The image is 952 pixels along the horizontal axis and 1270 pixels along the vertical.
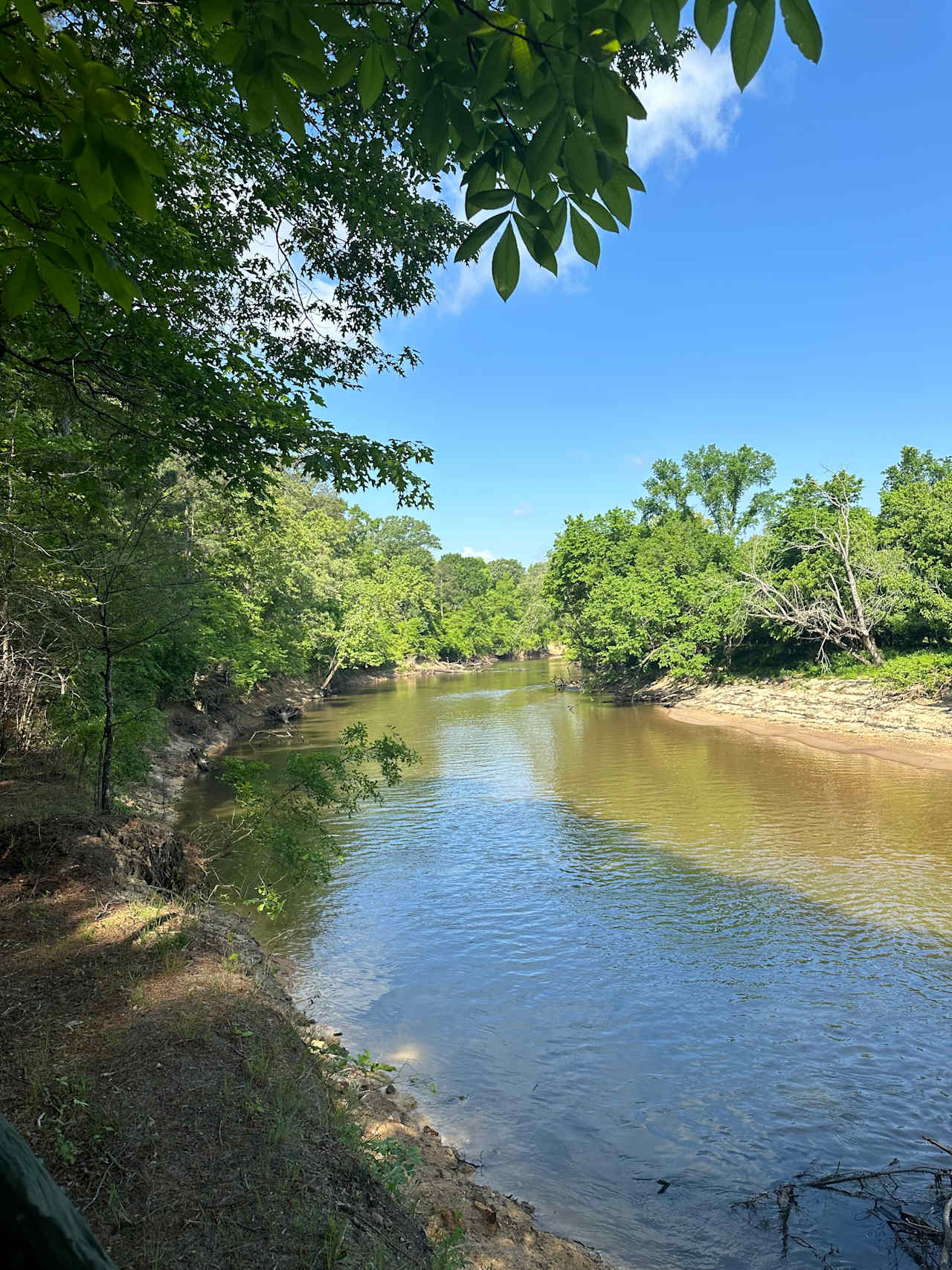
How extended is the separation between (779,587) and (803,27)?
3517 centimetres

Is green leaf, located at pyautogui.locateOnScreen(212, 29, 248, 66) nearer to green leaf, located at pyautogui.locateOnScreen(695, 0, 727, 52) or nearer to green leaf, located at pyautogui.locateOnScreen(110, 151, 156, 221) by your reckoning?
green leaf, located at pyautogui.locateOnScreen(110, 151, 156, 221)

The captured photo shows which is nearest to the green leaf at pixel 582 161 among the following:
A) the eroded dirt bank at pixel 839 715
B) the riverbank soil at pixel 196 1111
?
the riverbank soil at pixel 196 1111

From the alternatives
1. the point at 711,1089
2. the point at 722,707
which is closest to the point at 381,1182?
the point at 711,1089

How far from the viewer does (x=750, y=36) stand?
4.98 ft

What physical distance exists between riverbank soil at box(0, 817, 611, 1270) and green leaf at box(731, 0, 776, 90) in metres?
4.60

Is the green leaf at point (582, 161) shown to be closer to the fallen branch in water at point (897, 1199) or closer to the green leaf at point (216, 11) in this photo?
the green leaf at point (216, 11)

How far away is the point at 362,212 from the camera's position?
722cm

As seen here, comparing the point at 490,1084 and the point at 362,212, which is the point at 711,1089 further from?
the point at 362,212

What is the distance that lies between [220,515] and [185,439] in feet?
37.0

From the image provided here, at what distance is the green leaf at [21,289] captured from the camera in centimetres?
157

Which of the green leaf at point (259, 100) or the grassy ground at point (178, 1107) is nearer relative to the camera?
the green leaf at point (259, 100)

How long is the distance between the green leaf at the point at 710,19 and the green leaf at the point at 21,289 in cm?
157

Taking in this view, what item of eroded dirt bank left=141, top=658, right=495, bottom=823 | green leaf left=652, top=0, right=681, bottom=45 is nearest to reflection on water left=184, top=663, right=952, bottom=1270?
eroded dirt bank left=141, top=658, right=495, bottom=823

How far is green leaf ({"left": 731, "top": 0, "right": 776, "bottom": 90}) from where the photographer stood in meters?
1.47
